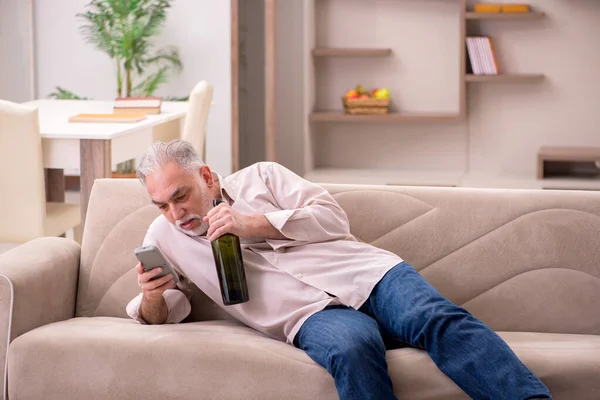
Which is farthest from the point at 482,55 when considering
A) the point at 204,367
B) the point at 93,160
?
the point at 204,367

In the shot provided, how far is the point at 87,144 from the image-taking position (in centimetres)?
400

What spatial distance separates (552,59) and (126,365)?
486 cm

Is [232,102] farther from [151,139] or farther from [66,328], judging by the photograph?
[66,328]

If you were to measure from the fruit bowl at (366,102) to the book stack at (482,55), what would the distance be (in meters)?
0.64

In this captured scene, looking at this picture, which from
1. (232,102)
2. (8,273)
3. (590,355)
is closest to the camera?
(590,355)

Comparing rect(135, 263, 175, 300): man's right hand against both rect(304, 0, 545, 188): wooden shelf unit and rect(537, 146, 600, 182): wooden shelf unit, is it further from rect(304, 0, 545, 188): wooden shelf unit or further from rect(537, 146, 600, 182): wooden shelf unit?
rect(537, 146, 600, 182): wooden shelf unit

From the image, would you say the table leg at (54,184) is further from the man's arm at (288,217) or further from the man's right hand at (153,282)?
the man's right hand at (153,282)

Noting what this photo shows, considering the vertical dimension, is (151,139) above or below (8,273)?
above

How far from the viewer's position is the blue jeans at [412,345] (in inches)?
81.1

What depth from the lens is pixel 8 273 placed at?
2.38m

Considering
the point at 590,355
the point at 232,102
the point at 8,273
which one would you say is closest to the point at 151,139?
the point at 232,102

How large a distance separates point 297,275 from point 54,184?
2.58 meters

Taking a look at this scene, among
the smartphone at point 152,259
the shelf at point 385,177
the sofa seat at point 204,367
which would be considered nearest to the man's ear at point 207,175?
the smartphone at point 152,259

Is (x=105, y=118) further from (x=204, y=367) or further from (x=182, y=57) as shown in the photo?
(x=182, y=57)
